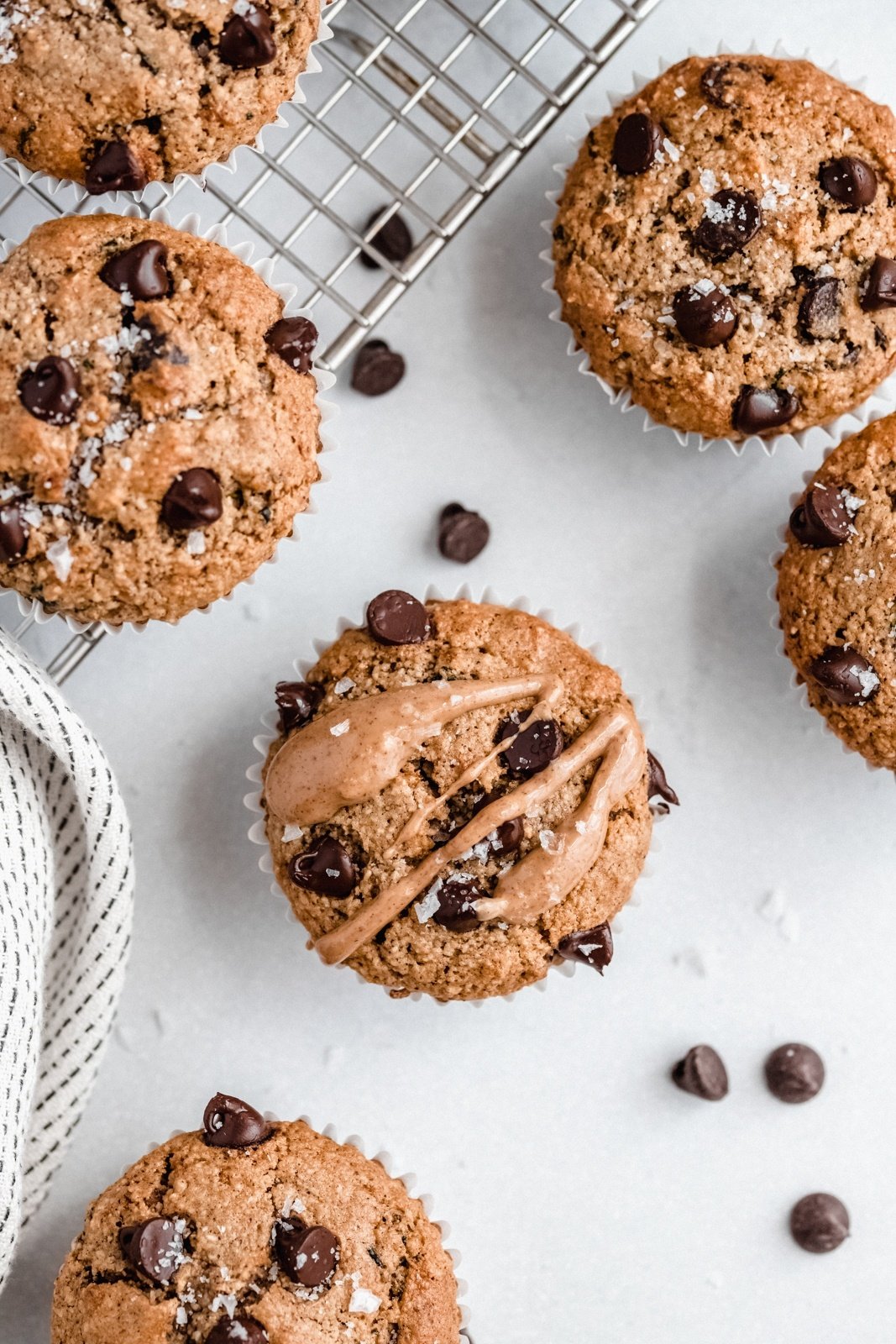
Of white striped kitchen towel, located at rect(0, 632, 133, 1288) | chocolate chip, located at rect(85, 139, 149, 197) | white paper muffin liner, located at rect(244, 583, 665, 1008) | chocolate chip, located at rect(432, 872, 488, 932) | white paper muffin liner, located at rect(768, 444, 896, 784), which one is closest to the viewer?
chocolate chip, located at rect(85, 139, 149, 197)

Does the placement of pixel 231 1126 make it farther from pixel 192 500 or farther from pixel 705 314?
pixel 705 314

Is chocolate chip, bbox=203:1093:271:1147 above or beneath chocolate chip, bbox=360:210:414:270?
beneath

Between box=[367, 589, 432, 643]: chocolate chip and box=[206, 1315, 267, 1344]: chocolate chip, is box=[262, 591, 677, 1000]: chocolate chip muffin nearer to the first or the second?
box=[367, 589, 432, 643]: chocolate chip

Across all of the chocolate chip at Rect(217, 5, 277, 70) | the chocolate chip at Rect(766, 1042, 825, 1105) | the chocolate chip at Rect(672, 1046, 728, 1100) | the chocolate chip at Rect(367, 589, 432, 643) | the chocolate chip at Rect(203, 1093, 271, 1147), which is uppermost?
the chocolate chip at Rect(217, 5, 277, 70)

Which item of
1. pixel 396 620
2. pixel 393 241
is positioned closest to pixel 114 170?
pixel 393 241

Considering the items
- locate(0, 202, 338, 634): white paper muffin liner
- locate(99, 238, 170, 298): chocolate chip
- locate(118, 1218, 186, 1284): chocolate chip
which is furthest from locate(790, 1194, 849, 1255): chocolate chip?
locate(99, 238, 170, 298): chocolate chip

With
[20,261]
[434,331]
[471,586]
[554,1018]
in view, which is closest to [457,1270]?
[554,1018]
